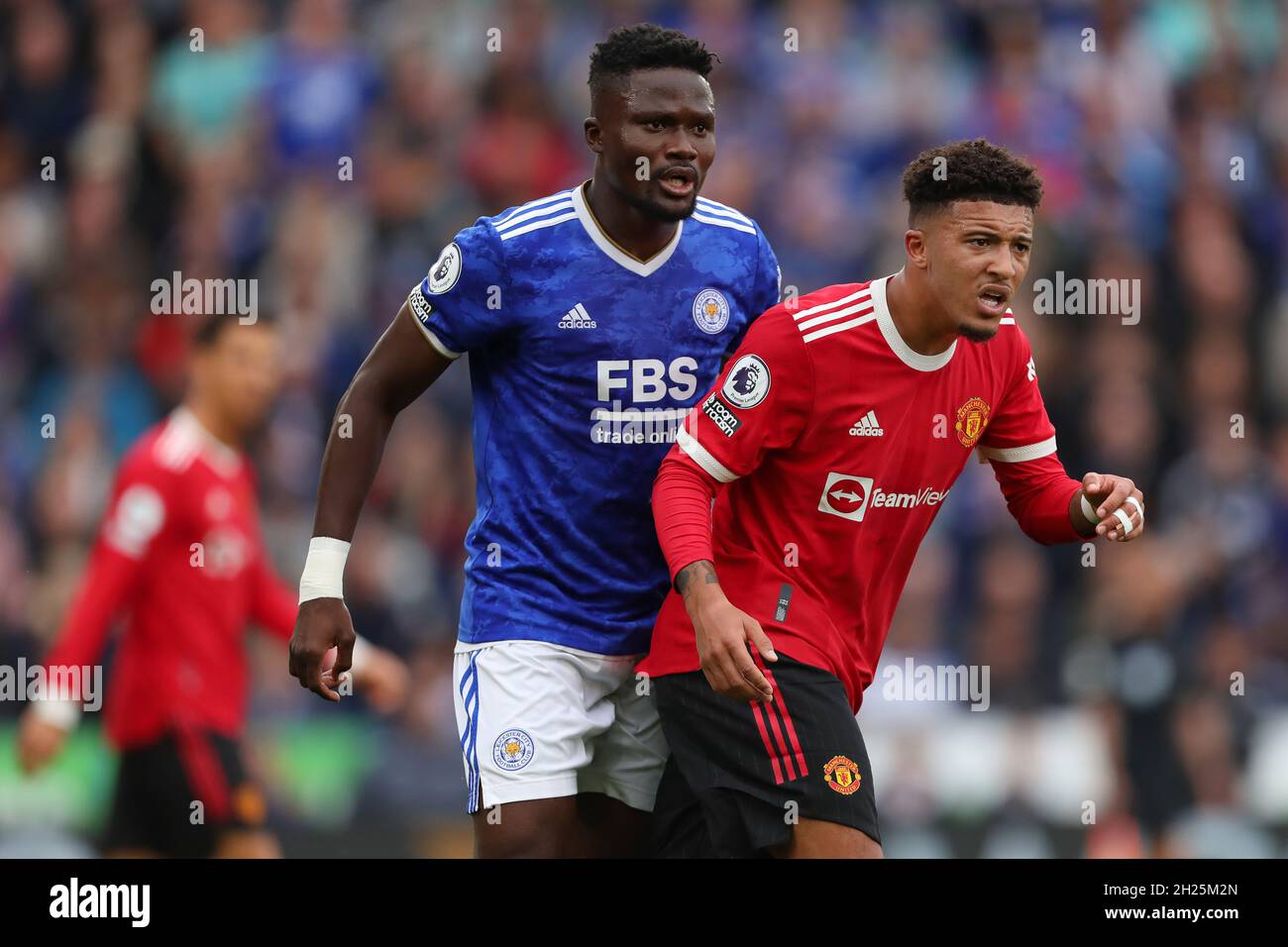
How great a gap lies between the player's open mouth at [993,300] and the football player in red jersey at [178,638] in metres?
3.09

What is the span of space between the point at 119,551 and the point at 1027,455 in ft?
12.0

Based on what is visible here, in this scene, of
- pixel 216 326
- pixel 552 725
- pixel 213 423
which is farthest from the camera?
pixel 216 326

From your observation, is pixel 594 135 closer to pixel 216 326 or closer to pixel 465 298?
pixel 465 298

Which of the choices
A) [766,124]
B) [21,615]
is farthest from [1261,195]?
[21,615]

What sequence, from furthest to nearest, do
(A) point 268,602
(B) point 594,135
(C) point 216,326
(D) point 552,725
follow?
(C) point 216,326, (A) point 268,602, (B) point 594,135, (D) point 552,725

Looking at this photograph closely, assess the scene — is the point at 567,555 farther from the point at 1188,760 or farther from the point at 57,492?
the point at 57,492

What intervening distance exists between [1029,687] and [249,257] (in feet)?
14.5

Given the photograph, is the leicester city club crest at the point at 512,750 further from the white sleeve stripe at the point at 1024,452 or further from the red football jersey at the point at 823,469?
the white sleeve stripe at the point at 1024,452

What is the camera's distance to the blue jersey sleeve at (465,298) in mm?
4777

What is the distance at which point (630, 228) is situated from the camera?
4.85 m

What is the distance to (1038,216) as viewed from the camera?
9484mm

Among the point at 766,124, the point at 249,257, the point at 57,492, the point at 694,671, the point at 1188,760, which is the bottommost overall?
the point at 1188,760

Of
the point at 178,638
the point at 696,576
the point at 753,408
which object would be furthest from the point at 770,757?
the point at 178,638

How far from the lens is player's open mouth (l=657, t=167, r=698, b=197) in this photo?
185 inches
